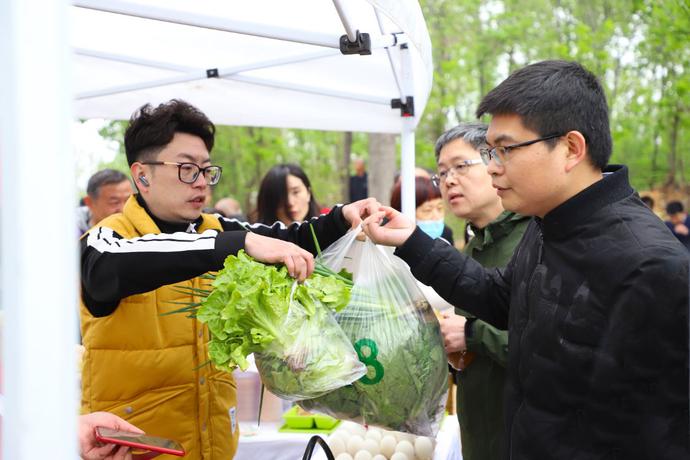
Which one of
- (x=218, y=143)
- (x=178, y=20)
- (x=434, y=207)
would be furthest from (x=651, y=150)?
(x=178, y=20)

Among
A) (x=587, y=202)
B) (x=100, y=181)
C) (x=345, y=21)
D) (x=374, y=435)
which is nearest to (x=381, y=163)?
(x=100, y=181)

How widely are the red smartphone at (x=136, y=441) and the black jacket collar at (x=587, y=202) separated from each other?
1.16 metres

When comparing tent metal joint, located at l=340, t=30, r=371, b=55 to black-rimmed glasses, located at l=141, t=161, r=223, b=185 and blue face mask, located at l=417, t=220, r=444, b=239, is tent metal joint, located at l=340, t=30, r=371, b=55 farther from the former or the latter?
blue face mask, located at l=417, t=220, r=444, b=239

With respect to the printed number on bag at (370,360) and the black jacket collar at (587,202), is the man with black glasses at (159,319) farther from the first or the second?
the black jacket collar at (587,202)

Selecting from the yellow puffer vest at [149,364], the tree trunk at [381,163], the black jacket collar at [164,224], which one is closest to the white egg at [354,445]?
the yellow puffer vest at [149,364]

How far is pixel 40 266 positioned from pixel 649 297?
137cm

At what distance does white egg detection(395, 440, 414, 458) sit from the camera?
9.89 ft

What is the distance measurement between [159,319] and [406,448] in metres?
1.21

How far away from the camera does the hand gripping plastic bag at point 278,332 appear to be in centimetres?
200

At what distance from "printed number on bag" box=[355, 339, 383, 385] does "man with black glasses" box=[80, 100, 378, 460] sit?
42 cm

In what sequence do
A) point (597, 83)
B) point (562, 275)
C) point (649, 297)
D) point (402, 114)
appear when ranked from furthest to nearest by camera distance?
point (402, 114), point (597, 83), point (562, 275), point (649, 297)

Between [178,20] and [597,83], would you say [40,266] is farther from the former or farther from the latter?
[178,20]

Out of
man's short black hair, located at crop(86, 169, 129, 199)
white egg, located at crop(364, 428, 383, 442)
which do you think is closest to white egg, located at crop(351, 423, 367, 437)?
white egg, located at crop(364, 428, 383, 442)

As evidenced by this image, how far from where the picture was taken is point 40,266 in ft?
3.14
